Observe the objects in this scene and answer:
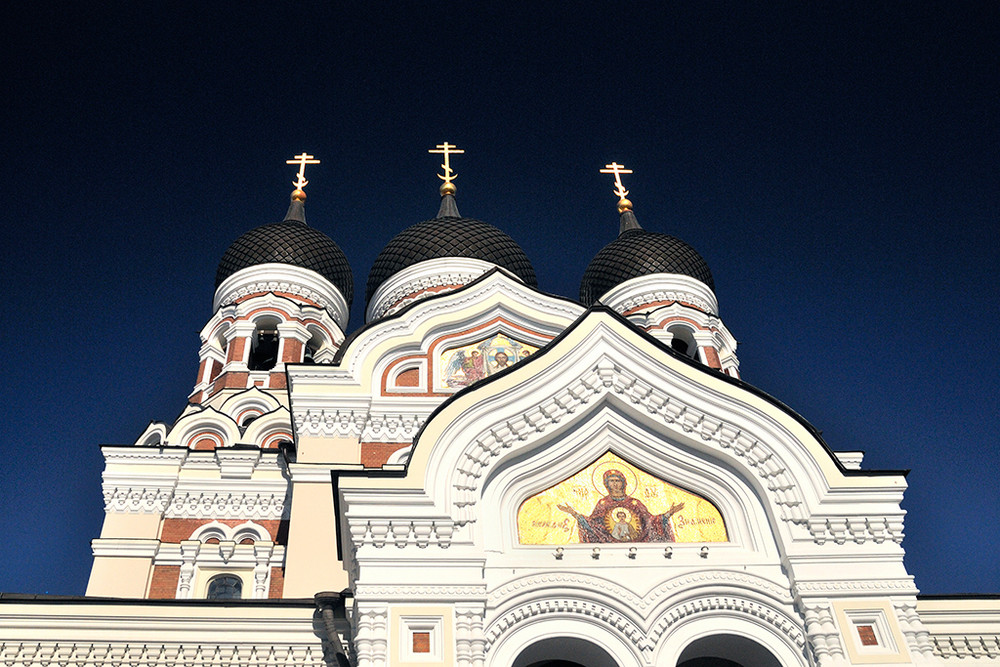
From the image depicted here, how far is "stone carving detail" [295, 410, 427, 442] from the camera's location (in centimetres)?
1095

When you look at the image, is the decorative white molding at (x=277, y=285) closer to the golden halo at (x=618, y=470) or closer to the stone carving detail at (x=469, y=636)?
the golden halo at (x=618, y=470)

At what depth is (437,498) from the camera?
22.2 ft

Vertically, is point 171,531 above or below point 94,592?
above

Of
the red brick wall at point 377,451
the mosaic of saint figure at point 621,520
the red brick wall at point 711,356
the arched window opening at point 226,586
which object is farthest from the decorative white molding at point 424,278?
the mosaic of saint figure at point 621,520

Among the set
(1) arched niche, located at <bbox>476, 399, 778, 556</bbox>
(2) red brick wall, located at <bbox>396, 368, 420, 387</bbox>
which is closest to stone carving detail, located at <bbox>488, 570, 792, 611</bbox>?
(1) arched niche, located at <bbox>476, 399, 778, 556</bbox>

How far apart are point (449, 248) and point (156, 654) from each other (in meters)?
11.7

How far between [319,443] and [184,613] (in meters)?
4.05

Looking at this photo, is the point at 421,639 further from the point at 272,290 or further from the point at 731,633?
the point at 272,290

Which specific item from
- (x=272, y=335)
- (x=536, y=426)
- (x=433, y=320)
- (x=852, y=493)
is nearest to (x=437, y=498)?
(x=536, y=426)

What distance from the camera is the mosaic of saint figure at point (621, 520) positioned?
6992 mm

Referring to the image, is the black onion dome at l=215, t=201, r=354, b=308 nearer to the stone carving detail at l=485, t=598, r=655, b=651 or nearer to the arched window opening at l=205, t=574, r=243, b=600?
the arched window opening at l=205, t=574, r=243, b=600

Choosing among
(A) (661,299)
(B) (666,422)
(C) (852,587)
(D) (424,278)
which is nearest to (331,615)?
(B) (666,422)

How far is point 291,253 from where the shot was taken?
20.7 metres

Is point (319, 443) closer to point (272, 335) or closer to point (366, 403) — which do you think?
point (366, 403)
